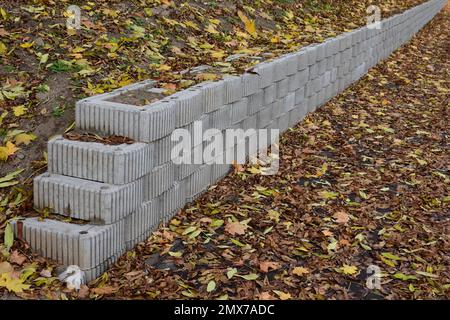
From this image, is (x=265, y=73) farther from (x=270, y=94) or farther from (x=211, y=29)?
(x=211, y=29)

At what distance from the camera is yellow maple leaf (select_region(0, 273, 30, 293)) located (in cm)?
352

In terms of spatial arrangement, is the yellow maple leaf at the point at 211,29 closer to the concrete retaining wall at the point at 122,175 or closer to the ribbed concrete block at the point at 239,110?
the concrete retaining wall at the point at 122,175

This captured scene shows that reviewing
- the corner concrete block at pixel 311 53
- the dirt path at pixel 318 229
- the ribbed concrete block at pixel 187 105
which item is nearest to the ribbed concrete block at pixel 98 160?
the ribbed concrete block at pixel 187 105

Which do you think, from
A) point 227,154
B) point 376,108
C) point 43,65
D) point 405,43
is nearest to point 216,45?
point 227,154

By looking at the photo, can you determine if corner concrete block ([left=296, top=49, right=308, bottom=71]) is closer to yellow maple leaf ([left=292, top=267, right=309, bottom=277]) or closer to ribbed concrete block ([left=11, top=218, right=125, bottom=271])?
yellow maple leaf ([left=292, top=267, right=309, bottom=277])

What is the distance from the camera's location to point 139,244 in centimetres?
425

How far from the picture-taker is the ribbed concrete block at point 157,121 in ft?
13.3

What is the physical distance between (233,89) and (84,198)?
202 cm

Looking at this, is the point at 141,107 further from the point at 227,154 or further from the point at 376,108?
the point at 376,108

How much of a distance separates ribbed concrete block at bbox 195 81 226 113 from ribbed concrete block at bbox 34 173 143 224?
1154 mm

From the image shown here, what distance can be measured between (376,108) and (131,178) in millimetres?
5476

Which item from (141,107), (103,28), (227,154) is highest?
(103,28)
